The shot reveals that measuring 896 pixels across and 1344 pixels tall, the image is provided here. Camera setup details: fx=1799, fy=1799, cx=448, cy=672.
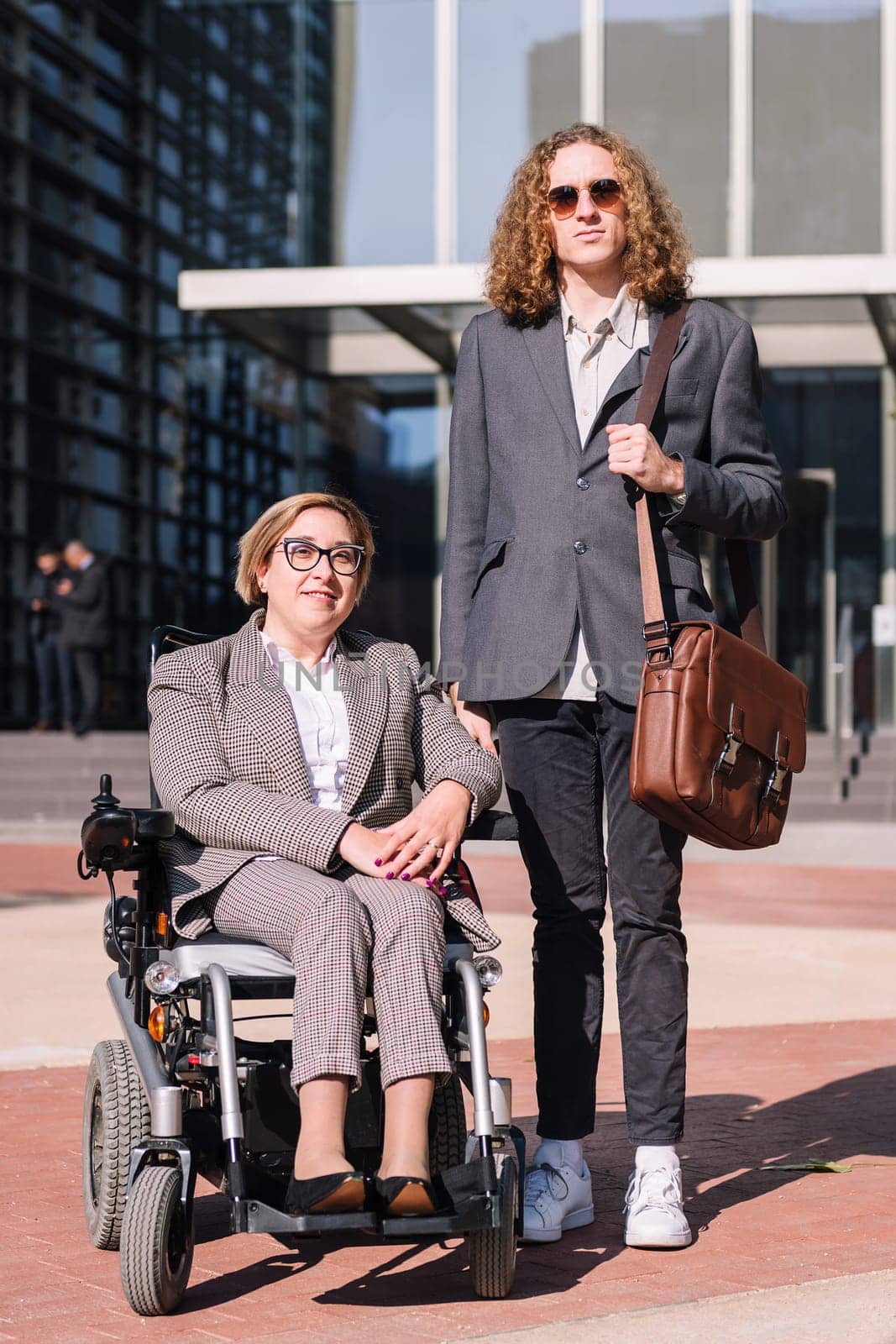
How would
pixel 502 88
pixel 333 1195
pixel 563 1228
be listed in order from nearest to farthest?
pixel 333 1195, pixel 563 1228, pixel 502 88

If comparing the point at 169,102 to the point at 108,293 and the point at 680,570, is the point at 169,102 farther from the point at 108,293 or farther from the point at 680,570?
the point at 680,570

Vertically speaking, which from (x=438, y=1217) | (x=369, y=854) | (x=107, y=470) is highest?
(x=107, y=470)

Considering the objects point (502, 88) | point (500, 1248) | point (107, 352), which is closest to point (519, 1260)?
point (500, 1248)

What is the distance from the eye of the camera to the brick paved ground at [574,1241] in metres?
3.04

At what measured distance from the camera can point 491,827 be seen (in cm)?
355

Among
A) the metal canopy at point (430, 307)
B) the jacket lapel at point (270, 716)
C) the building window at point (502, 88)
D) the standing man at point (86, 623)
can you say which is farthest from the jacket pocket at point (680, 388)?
the building window at point (502, 88)

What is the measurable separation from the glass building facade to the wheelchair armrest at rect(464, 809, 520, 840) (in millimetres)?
11624

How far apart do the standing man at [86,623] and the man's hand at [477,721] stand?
13.4m

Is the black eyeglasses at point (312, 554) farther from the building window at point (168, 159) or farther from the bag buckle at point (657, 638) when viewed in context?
the building window at point (168, 159)

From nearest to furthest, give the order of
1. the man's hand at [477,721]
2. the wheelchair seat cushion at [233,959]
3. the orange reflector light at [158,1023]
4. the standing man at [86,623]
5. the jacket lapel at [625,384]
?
the wheelchair seat cushion at [233,959], the orange reflector light at [158,1023], the jacket lapel at [625,384], the man's hand at [477,721], the standing man at [86,623]

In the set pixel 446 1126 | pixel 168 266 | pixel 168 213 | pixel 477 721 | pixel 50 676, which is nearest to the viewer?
pixel 446 1126

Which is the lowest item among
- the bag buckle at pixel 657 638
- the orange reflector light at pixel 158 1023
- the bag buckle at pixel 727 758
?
the orange reflector light at pixel 158 1023

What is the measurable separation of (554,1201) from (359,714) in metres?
1.05

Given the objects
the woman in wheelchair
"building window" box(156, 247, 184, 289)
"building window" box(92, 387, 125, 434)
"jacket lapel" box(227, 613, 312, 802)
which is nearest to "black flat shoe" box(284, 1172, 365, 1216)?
the woman in wheelchair
